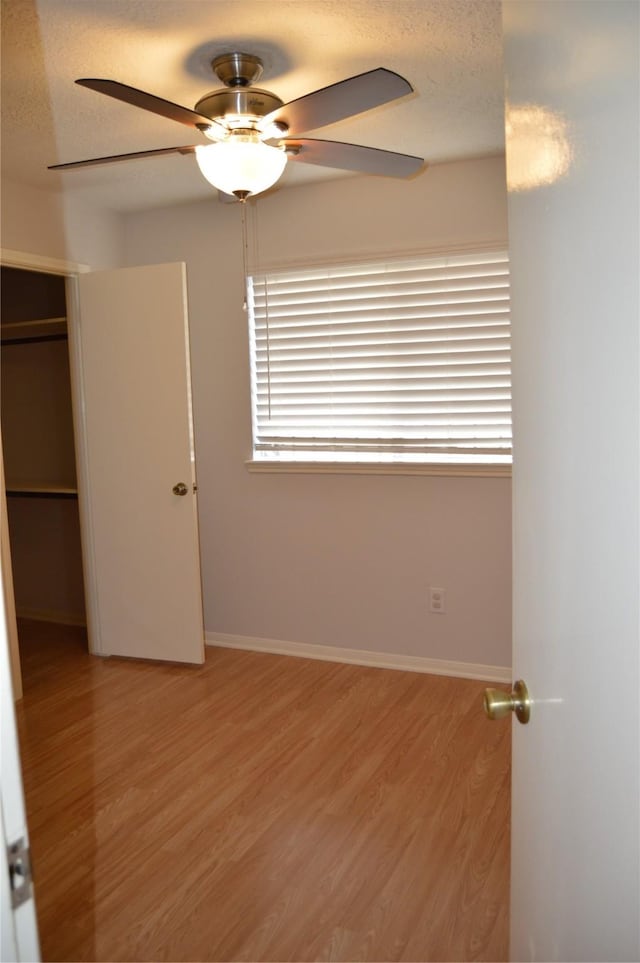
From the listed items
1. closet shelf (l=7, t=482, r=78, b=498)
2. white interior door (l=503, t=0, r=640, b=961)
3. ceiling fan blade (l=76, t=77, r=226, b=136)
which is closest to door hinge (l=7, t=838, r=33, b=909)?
white interior door (l=503, t=0, r=640, b=961)

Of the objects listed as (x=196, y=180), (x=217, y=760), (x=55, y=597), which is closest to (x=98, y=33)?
(x=196, y=180)

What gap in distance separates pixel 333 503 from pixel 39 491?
1834 mm

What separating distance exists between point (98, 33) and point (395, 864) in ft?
8.62

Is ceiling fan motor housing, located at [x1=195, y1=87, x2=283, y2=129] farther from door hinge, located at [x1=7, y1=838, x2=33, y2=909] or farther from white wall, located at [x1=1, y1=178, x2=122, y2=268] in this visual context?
door hinge, located at [x1=7, y1=838, x2=33, y2=909]

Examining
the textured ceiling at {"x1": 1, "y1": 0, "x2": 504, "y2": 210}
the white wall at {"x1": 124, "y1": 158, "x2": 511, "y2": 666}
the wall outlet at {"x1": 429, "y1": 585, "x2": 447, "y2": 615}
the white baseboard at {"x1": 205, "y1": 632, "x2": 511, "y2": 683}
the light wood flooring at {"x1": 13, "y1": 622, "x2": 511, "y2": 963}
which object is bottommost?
the light wood flooring at {"x1": 13, "y1": 622, "x2": 511, "y2": 963}

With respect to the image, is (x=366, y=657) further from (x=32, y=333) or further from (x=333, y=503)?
(x=32, y=333)

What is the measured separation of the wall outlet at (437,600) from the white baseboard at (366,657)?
262 mm

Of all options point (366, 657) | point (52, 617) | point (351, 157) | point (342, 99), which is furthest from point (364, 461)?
point (52, 617)

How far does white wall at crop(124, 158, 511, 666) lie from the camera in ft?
11.5

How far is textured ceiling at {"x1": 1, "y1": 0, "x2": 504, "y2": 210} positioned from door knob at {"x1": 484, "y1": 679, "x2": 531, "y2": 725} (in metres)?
1.83

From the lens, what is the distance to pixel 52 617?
477 cm

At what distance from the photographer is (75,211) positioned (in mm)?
3850

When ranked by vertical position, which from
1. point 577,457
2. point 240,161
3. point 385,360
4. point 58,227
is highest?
point 58,227

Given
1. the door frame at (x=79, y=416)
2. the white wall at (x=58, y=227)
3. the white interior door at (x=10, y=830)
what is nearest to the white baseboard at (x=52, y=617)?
the door frame at (x=79, y=416)
